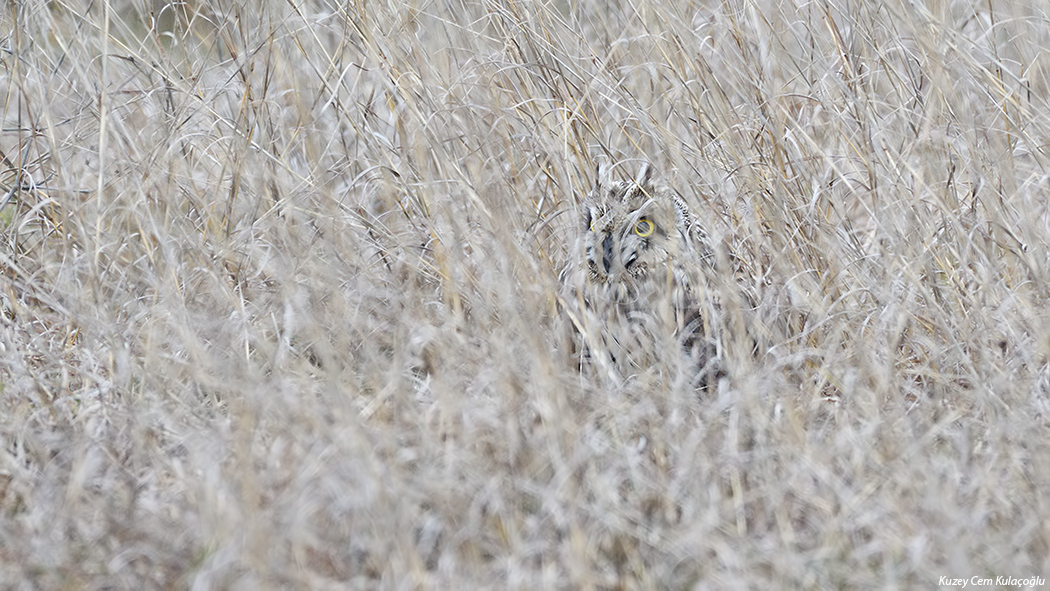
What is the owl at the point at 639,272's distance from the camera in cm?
241

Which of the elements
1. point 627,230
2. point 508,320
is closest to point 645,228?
point 627,230

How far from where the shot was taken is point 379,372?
191cm

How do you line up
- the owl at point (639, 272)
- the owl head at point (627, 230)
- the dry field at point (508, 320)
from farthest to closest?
the owl head at point (627, 230), the owl at point (639, 272), the dry field at point (508, 320)

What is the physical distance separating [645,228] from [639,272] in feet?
0.38

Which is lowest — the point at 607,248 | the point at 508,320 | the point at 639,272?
the point at 639,272

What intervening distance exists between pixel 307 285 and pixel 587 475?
962 mm

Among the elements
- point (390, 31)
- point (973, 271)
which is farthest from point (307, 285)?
point (973, 271)

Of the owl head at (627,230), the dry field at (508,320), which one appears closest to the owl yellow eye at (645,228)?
the owl head at (627,230)

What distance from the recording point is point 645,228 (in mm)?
2611

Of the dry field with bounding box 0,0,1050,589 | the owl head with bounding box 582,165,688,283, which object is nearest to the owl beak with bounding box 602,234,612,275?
the owl head with bounding box 582,165,688,283

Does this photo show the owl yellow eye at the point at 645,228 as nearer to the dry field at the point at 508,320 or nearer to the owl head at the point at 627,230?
the owl head at the point at 627,230

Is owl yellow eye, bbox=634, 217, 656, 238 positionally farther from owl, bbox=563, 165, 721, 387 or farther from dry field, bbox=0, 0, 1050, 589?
dry field, bbox=0, 0, 1050, 589

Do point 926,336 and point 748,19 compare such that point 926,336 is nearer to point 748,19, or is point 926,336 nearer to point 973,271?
point 973,271

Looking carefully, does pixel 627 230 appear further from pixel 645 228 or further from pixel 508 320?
pixel 508 320
